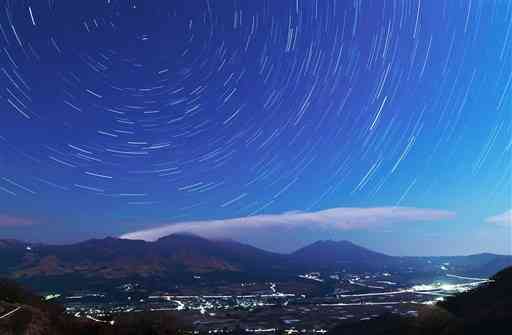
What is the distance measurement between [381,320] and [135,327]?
7600 cm

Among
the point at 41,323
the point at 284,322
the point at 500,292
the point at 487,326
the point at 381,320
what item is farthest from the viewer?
the point at 284,322

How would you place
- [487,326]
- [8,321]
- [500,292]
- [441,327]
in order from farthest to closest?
[500,292]
[441,327]
[487,326]
[8,321]

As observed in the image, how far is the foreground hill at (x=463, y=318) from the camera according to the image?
7581cm

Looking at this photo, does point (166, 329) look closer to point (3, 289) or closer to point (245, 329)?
point (3, 289)

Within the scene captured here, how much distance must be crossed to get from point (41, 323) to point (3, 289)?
1382 inches

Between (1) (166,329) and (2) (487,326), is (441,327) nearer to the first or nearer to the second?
(2) (487,326)

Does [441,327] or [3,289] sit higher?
[3,289]

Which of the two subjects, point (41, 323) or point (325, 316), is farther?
point (325, 316)

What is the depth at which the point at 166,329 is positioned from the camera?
2324 inches

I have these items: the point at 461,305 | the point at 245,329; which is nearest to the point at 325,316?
the point at 245,329

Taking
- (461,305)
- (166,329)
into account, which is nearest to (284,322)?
(461,305)

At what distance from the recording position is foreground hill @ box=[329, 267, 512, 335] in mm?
75812

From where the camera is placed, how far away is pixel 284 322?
182875 mm

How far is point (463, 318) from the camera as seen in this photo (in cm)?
8750
